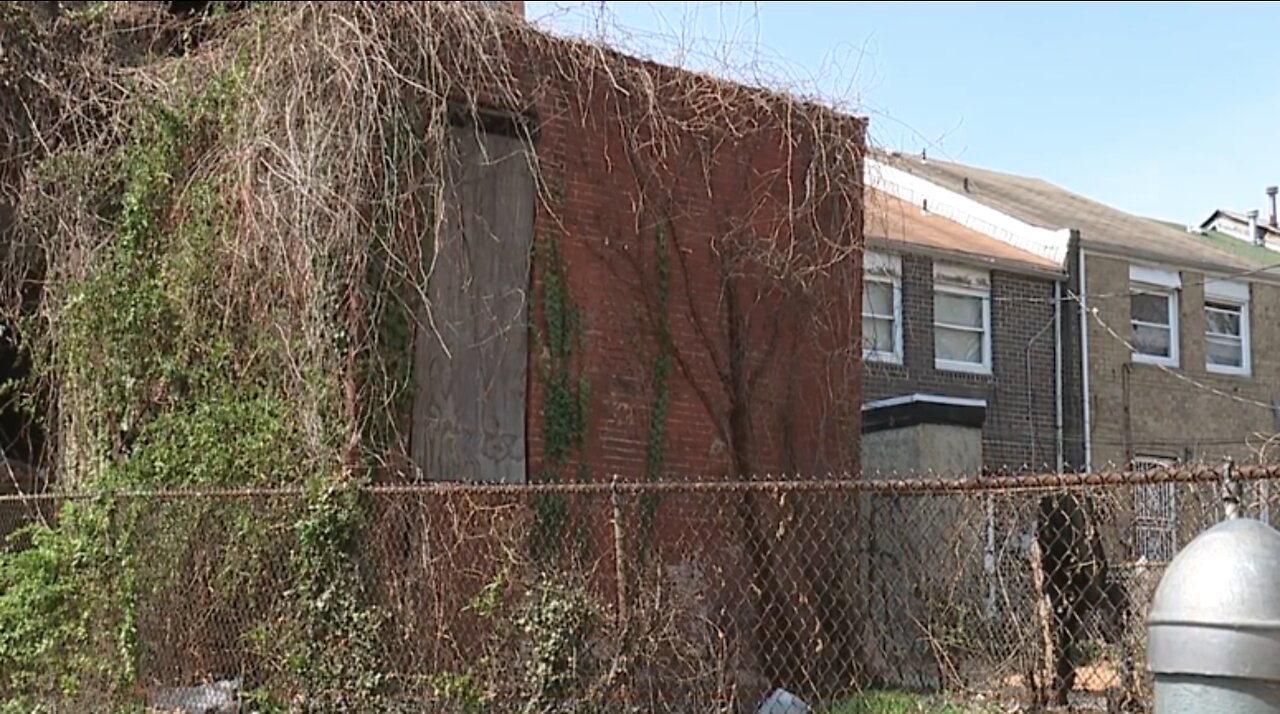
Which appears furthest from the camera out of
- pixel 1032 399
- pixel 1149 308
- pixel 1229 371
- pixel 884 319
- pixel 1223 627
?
pixel 1229 371

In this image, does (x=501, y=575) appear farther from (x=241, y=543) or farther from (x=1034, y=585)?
(x=1034, y=585)

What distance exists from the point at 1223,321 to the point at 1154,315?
5.04ft

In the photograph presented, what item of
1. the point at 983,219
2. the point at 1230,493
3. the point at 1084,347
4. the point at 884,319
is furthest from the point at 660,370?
the point at 983,219

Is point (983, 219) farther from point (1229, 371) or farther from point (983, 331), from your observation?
point (1229, 371)

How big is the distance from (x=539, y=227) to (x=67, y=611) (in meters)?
3.80

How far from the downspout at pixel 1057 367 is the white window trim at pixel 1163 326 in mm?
1327

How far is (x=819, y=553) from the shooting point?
11086mm

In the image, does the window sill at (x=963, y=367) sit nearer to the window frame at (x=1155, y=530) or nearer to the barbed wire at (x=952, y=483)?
the window frame at (x=1155, y=530)

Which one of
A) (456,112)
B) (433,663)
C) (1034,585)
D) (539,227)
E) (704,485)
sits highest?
(456,112)

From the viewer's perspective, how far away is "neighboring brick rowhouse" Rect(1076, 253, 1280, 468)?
2189 centimetres

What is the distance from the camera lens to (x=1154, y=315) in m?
22.8

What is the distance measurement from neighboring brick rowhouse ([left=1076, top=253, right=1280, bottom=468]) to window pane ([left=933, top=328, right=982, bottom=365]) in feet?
5.79

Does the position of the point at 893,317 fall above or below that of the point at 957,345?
above

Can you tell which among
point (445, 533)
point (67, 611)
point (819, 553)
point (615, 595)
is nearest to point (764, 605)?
Result: point (819, 553)
